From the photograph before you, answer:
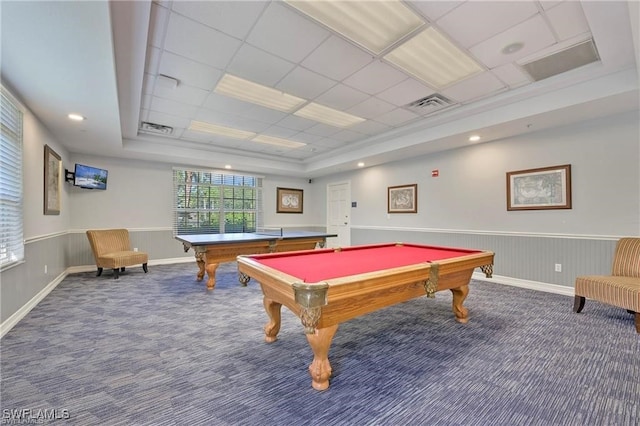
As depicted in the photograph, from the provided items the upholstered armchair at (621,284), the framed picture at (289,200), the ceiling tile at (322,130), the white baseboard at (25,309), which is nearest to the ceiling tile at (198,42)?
the ceiling tile at (322,130)

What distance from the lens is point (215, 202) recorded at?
22.7 feet

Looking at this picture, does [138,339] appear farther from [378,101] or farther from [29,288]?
[378,101]

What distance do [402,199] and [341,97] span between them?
318 cm

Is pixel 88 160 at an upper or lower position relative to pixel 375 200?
upper

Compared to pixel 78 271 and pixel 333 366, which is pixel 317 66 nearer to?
pixel 333 366

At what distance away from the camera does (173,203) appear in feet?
20.8

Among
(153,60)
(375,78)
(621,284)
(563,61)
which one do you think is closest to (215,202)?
(153,60)

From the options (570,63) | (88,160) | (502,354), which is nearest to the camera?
(502,354)

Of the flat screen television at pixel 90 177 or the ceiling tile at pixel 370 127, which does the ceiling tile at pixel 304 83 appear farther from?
the flat screen television at pixel 90 177

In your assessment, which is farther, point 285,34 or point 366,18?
point 285,34

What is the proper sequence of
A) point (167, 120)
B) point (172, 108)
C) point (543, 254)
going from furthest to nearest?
1. point (167, 120)
2. point (543, 254)
3. point (172, 108)

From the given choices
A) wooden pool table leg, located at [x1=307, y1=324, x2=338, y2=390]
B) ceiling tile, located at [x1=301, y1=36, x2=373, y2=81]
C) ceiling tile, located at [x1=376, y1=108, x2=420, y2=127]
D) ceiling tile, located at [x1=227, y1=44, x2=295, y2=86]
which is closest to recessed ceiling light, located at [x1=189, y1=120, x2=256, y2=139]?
ceiling tile, located at [x1=227, y1=44, x2=295, y2=86]

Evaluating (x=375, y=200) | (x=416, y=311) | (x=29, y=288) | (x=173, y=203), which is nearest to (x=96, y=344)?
(x=29, y=288)

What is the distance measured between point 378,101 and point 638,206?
3.43 metres
